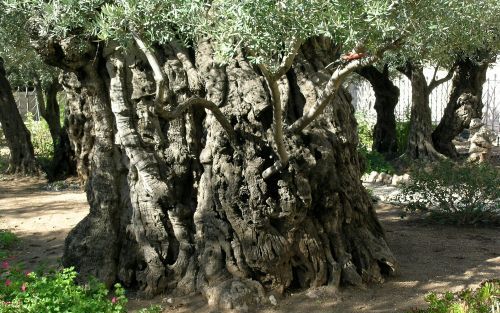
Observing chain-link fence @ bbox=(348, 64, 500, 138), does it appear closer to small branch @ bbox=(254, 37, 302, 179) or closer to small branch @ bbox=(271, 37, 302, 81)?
small branch @ bbox=(254, 37, 302, 179)

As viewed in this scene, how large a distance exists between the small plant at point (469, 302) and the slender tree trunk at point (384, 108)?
11.1 metres

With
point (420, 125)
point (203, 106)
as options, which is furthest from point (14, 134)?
point (203, 106)

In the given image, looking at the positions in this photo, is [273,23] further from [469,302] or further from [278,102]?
[469,302]

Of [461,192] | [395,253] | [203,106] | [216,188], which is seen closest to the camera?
[203,106]

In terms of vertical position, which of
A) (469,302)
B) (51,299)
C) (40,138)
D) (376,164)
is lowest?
(469,302)

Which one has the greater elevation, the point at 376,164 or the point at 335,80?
the point at 335,80

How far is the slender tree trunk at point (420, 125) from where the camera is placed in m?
15.0

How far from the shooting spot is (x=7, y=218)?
32.9 ft

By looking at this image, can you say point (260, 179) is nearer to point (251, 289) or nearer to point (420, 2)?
point (251, 289)

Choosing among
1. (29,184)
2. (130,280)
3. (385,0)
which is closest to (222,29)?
(385,0)

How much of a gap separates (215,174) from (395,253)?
247 cm

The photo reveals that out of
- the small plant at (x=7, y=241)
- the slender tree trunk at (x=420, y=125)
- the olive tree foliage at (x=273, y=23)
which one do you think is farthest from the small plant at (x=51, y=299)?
the slender tree trunk at (x=420, y=125)

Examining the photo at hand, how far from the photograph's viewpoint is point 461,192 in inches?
327

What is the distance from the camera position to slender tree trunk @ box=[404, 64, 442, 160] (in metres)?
15.0
